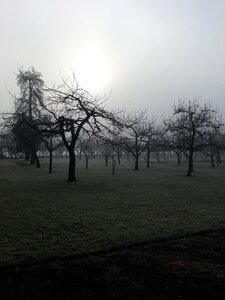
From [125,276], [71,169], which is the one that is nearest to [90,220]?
[125,276]

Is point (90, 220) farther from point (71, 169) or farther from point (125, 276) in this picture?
point (71, 169)

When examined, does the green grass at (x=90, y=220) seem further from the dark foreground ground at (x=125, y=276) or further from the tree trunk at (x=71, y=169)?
the tree trunk at (x=71, y=169)

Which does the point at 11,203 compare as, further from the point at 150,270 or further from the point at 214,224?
the point at 150,270

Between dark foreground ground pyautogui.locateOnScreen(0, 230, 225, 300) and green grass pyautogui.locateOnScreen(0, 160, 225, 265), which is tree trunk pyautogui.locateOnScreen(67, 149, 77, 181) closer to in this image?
green grass pyautogui.locateOnScreen(0, 160, 225, 265)

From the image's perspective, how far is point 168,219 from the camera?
31.7 feet

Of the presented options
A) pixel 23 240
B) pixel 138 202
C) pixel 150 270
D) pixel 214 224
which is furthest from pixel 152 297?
pixel 138 202

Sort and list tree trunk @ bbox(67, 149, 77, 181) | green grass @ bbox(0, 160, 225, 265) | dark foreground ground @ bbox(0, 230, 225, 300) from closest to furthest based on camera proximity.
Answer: dark foreground ground @ bbox(0, 230, 225, 300) < green grass @ bbox(0, 160, 225, 265) < tree trunk @ bbox(67, 149, 77, 181)

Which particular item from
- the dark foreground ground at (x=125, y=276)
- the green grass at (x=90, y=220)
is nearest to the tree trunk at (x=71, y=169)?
→ the green grass at (x=90, y=220)

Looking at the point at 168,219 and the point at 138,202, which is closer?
the point at 168,219

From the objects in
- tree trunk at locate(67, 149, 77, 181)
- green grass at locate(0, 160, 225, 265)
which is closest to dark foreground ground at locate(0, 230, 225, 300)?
green grass at locate(0, 160, 225, 265)

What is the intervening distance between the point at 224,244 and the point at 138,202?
19.8 feet

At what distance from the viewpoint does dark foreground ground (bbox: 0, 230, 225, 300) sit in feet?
15.1

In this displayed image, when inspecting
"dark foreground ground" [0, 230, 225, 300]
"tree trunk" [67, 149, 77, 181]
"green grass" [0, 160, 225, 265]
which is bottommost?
"dark foreground ground" [0, 230, 225, 300]

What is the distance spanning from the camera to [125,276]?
5164mm
